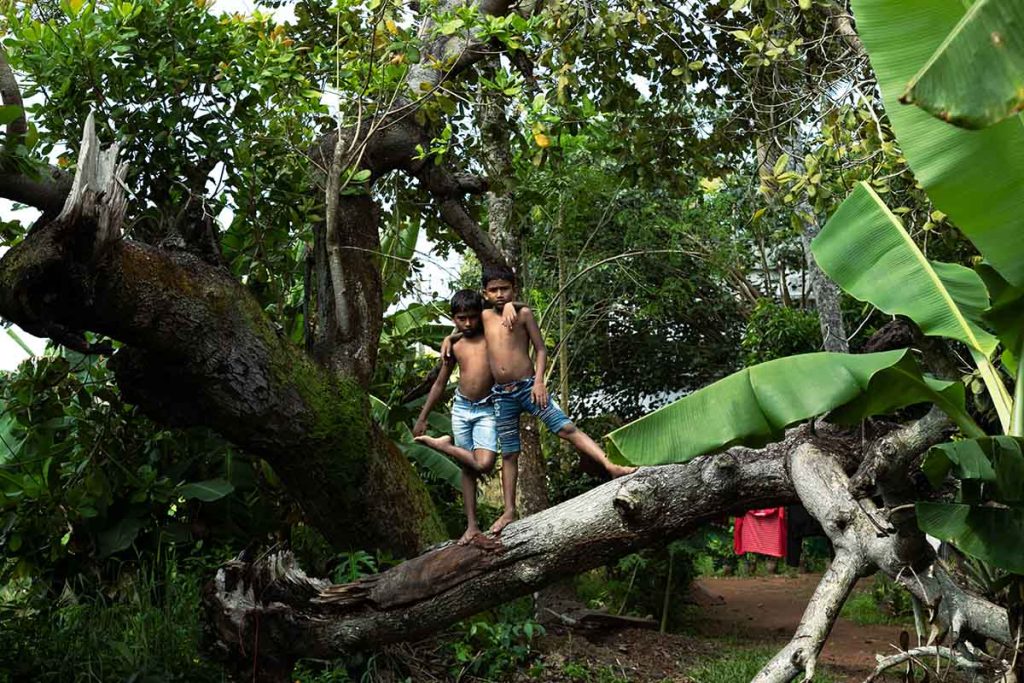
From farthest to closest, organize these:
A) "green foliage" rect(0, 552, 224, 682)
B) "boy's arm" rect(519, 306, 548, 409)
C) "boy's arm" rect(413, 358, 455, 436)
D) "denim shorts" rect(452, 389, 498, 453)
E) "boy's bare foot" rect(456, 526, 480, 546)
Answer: "green foliage" rect(0, 552, 224, 682) < "boy's arm" rect(413, 358, 455, 436) < "denim shorts" rect(452, 389, 498, 453) < "boy's bare foot" rect(456, 526, 480, 546) < "boy's arm" rect(519, 306, 548, 409)

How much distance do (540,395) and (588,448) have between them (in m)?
0.46

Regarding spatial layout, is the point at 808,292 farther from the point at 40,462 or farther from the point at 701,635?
the point at 40,462

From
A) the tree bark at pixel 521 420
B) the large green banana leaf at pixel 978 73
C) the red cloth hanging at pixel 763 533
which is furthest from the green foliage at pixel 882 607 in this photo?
the large green banana leaf at pixel 978 73

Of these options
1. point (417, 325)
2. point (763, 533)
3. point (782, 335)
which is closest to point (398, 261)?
point (417, 325)

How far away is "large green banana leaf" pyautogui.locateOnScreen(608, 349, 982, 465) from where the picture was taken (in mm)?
3596

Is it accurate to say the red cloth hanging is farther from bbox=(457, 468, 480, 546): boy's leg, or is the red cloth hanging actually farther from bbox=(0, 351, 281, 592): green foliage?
bbox=(457, 468, 480, 546): boy's leg

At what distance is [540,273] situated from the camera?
12516mm

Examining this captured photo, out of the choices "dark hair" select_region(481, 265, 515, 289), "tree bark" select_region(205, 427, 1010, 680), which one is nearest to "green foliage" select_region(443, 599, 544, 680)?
"tree bark" select_region(205, 427, 1010, 680)

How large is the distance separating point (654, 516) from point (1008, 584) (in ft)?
6.19

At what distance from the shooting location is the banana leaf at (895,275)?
4.29m

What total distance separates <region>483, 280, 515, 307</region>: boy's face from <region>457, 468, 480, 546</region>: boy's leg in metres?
1.02

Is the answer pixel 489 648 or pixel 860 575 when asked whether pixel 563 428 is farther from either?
pixel 489 648

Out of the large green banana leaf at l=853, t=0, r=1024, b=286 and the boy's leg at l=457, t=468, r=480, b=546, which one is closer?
the large green banana leaf at l=853, t=0, r=1024, b=286

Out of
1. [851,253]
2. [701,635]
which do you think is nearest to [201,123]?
[851,253]
